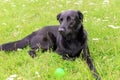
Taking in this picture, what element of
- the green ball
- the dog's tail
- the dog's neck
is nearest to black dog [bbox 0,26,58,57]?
the dog's tail

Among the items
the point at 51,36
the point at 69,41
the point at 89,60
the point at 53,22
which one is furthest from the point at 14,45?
the point at 53,22

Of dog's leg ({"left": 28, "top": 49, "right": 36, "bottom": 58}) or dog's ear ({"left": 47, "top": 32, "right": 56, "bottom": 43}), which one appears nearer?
dog's leg ({"left": 28, "top": 49, "right": 36, "bottom": 58})

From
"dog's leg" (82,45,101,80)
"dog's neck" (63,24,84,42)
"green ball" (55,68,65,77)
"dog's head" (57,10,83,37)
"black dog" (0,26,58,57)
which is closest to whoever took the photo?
"dog's leg" (82,45,101,80)

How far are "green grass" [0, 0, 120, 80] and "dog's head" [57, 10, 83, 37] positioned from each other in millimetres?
516

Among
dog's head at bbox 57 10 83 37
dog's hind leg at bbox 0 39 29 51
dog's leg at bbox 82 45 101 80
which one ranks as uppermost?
dog's head at bbox 57 10 83 37

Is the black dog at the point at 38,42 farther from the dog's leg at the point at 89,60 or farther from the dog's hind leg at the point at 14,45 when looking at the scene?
the dog's leg at the point at 89,60

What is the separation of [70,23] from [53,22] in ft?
8.59

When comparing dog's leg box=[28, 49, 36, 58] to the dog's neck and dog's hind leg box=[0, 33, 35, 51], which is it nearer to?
dog's hind leg box=[0, 33, 35, 51]

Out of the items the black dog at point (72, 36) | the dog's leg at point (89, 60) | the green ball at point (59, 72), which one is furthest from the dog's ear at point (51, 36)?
the green ball at point (59, 72)

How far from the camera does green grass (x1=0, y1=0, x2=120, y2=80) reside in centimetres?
493

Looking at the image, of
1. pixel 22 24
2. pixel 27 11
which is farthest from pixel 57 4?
pixel 22 24

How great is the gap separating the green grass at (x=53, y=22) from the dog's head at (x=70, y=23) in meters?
0.52

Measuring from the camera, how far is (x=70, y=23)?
18.4 feet

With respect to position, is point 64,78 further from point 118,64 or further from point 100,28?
point 100,28
